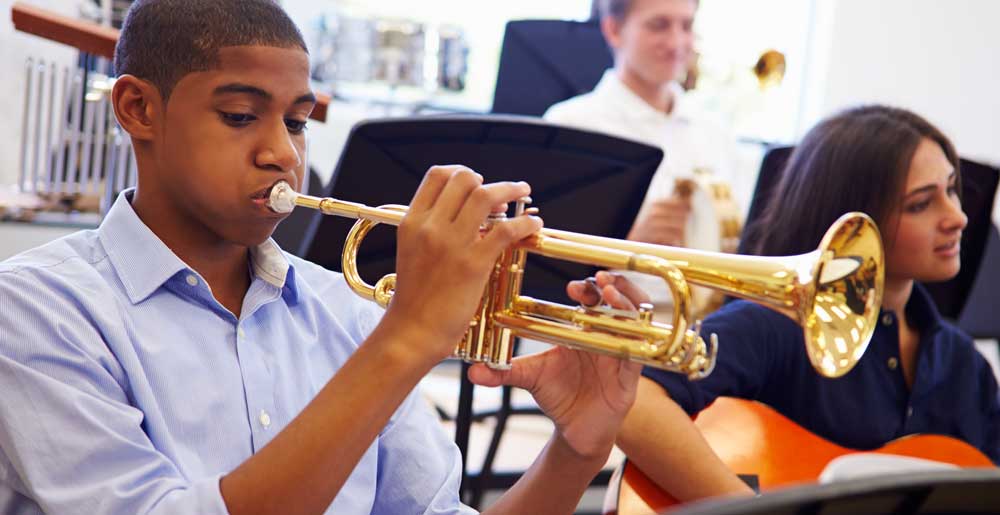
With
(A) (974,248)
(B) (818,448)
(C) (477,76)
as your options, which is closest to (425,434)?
(B) (818,448)

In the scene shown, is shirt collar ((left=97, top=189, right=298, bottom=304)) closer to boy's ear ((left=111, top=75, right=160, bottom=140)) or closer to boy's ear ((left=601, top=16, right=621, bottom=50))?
boy's ear ((left=111, top=75, right=160, bottom=140))

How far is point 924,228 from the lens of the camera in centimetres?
215

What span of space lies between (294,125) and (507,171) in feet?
2.40

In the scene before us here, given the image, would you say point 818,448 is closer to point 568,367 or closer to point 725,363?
point 725,363

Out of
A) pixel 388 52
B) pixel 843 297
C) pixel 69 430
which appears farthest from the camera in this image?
pixel 388 52

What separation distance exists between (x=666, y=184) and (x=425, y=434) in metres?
2.39

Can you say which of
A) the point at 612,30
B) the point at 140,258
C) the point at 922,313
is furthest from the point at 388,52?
the point at 140,258

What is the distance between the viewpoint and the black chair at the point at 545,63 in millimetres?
3986

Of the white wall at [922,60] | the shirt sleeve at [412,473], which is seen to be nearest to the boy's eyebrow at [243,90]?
the shirt sleeve at [412,473]

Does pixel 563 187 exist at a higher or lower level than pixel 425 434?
higher

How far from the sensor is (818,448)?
1.99 meters

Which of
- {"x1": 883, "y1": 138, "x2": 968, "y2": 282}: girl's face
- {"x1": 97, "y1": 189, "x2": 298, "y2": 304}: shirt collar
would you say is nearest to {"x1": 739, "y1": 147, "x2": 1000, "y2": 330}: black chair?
{"x1": 883, "y1": 138, "x2": 968, "y2": 282}: girl's face

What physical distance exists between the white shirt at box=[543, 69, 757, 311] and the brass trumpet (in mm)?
2242

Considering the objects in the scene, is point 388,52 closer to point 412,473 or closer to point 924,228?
point 924,228
